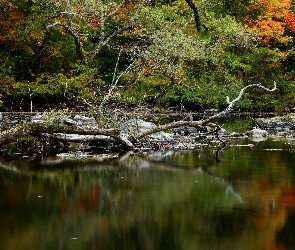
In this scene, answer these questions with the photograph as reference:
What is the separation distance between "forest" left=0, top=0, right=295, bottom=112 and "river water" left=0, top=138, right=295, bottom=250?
314 inches

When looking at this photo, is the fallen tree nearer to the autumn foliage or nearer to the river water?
the river water

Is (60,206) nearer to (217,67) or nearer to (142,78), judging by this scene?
(142,78)

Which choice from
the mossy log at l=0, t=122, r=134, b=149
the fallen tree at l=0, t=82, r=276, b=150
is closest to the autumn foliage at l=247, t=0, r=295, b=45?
the fallen tree at l=0, t=82, r=276, b=150

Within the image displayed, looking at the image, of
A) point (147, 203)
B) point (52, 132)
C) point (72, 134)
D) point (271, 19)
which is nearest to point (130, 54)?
point (72, 134)

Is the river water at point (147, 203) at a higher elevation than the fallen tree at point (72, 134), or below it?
below

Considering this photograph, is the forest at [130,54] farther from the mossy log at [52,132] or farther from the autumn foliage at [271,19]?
the mossy log at [52,132]

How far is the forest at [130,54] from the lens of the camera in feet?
71.6

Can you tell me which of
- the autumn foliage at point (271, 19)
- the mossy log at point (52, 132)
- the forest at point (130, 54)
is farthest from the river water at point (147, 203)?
the autumn foliage at point (271, 19)

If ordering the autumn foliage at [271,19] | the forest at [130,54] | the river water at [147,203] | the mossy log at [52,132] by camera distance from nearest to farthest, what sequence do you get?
the river water at [147,203], the mossy log at [52,132], the forest at [130,54], the autumn foliage at [271,19]

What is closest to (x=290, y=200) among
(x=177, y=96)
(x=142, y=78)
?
(x=142, y=78)

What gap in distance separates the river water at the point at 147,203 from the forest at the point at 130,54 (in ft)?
26.2

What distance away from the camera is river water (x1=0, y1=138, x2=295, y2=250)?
5.70m

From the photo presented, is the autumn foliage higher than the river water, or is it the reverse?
the autumn foliage

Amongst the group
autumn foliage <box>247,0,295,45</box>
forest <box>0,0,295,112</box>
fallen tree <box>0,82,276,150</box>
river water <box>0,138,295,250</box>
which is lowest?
river water <box>0,138,295,250</box>
